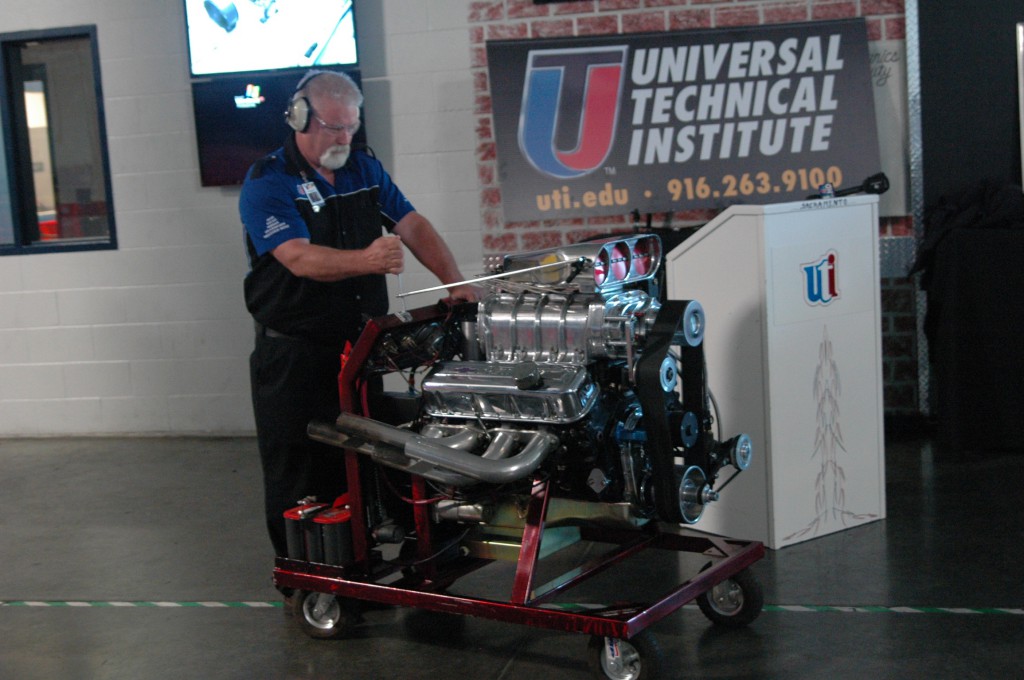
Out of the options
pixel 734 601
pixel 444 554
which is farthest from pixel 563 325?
pixel 734 601

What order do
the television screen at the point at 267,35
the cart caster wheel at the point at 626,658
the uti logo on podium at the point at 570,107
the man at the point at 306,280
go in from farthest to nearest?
1. the television screen at the point at 267,35
2. the uti logo on podium at the point at 570,107
3. the man at the point at 306,280
4. the cart caster wheel at the point at 626,658

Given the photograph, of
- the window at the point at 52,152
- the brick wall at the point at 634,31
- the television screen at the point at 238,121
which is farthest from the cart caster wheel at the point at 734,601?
the window at the point at 52,152

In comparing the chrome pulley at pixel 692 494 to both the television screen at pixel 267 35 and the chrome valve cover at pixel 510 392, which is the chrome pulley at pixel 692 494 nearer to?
the chrome valve cover at pixel 510 392

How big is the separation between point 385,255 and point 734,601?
4.34 feet

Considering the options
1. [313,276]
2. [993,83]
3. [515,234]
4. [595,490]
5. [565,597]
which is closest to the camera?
[595,490]

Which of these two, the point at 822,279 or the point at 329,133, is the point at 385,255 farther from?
the point at 822,279

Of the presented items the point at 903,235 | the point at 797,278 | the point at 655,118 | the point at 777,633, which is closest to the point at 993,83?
the point at 903,235

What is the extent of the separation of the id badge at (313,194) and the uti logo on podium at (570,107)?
2256 mm

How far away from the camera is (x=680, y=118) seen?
5379 millimetres

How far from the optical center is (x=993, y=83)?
520cm

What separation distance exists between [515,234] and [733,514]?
88.0 inches

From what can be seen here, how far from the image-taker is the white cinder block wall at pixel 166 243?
18.6 ft

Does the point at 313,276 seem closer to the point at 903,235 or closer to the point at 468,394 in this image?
the point at 468,394

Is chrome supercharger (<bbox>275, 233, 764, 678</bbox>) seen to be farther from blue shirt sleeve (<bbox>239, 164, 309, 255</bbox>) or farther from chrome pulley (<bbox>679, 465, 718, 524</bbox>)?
blue shirt sleeve (<bbox>239, 164, 309, 255</bbox>)
